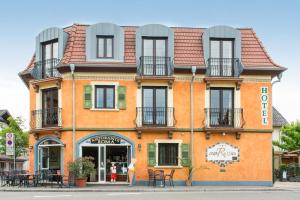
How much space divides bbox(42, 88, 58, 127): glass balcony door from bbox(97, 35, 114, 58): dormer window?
3.31 metres

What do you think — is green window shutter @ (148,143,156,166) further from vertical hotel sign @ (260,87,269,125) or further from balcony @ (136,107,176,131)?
vertical hotel sign @ (260,87,269,125)

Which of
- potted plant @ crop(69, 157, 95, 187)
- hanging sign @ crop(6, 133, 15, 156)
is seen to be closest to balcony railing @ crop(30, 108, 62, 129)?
hanging sign @ crop(6, 133, 15, 156)

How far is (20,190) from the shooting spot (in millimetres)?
29422

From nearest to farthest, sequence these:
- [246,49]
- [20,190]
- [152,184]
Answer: [20,190]
[152,184]
[246,49]

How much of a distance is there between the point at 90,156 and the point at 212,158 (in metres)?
6.80

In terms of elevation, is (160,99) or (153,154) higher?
(160,99)

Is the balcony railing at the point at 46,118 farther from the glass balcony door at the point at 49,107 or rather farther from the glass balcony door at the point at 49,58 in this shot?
the glass balcony door at the point at 49,58

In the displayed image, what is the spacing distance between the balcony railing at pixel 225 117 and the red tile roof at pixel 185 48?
8.80 ft

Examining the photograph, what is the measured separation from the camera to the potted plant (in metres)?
31.3

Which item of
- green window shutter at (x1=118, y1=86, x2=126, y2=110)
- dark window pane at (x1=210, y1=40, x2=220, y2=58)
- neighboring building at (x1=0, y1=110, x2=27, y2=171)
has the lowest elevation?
neighboring building at (x1=0, y1=110, x2=27, y2=171)

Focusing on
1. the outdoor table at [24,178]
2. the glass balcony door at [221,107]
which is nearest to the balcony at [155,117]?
the glass balcony door at [221,107]

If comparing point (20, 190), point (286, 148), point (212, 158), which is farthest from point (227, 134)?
point (286, 148)

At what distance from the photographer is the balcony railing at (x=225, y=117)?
111ft

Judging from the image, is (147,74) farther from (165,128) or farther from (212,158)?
(212,158)
